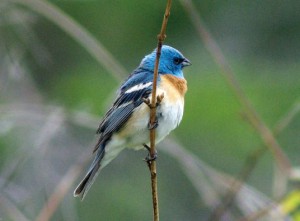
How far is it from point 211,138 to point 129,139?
A: 7.71 meters

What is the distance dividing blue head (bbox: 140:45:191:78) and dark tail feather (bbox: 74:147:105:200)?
562mm

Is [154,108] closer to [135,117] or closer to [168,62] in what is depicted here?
[135,117]

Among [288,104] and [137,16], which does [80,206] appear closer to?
[288,104]

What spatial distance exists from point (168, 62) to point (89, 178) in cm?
86

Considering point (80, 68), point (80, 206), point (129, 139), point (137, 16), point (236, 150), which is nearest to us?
point (129, 139)

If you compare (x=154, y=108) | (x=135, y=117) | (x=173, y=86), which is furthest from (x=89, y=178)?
(x=154, y=108)

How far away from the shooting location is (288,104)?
43.4 ft

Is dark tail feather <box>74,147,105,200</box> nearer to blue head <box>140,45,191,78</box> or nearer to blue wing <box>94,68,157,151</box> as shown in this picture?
blue wing <box>94,68,157,151</box>

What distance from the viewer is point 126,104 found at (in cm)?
559

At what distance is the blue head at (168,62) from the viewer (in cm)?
577

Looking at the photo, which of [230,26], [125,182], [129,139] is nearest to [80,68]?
[230,26]

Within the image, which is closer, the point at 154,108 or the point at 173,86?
the point at 154,108

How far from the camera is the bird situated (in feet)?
17.5

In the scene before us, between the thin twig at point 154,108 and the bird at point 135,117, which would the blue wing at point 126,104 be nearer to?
the bird at point 135,117
